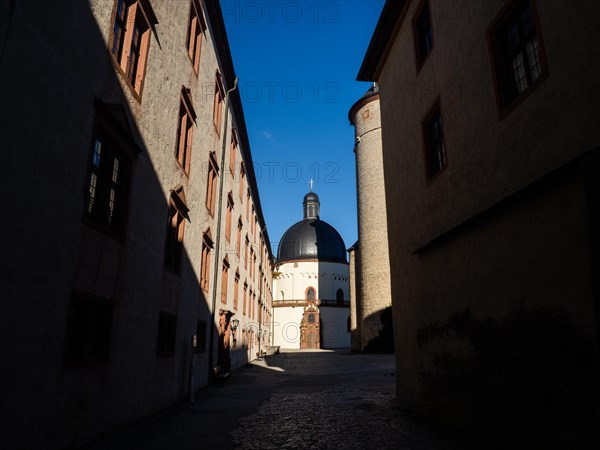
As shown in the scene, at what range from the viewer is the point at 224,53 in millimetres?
18547

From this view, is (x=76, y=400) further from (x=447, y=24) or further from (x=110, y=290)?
(x=447, y=24)

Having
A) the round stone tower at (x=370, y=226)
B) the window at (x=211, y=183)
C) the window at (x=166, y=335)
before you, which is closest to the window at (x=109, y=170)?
the window at (x=166, y=335)

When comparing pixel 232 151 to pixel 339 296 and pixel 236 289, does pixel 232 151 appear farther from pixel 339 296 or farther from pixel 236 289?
pixel 339 296

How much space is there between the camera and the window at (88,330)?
659 cm

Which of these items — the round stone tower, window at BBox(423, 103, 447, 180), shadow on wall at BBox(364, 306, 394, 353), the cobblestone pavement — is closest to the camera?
the cobblestone pavement

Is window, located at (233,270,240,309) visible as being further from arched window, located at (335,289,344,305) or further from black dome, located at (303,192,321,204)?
black dome, located at (303,192,321,204)

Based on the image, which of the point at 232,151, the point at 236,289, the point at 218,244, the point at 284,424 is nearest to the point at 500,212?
the point at 284,424

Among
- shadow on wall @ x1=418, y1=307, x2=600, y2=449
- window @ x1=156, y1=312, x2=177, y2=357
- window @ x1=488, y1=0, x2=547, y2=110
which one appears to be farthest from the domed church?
window @ x1=488, y1=0, x2=547, y2=110

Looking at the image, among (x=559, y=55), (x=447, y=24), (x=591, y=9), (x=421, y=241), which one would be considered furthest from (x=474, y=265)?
(x=447, y=24)

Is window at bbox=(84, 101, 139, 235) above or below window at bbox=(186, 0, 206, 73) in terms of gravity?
below

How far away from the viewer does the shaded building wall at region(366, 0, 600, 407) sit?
5004mm

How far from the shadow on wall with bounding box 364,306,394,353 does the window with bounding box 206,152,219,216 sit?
77.0ft

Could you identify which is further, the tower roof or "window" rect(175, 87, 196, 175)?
the tower roof

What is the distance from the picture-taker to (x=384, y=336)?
120 ft
